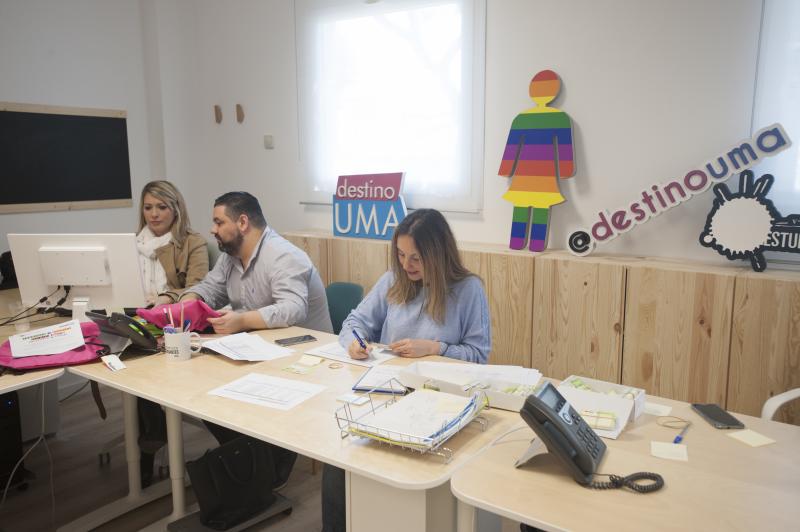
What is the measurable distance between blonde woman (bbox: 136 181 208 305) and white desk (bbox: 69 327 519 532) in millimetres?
1268

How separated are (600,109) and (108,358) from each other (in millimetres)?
2600

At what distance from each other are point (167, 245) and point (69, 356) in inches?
54.7

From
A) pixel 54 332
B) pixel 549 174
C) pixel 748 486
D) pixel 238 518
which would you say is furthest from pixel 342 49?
pixel 748 486

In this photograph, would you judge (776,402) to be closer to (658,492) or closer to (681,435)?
(681,435)

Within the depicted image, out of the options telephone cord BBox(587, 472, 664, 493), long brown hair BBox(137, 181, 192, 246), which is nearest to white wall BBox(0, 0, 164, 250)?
long brown hair BBox(137, 181, 192, 246)

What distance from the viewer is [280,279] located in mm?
2977

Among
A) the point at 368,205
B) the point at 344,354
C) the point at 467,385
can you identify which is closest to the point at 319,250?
the point at 368,205

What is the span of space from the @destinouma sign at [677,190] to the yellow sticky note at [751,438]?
155 centimetres

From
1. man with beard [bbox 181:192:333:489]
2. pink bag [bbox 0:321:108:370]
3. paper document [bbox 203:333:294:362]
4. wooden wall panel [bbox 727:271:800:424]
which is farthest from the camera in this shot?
man with beard [bbox 181:192:333:489]

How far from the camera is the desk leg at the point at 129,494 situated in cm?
275

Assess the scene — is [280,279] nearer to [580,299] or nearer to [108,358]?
[108,358]

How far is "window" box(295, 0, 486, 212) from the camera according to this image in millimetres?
3807

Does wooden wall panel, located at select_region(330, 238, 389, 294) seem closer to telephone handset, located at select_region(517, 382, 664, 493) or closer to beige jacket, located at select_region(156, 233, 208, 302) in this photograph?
beige jacket, located at select_region(156, 233, 208, 302)

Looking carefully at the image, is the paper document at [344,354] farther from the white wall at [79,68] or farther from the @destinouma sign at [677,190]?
the white wall at [79,68]
